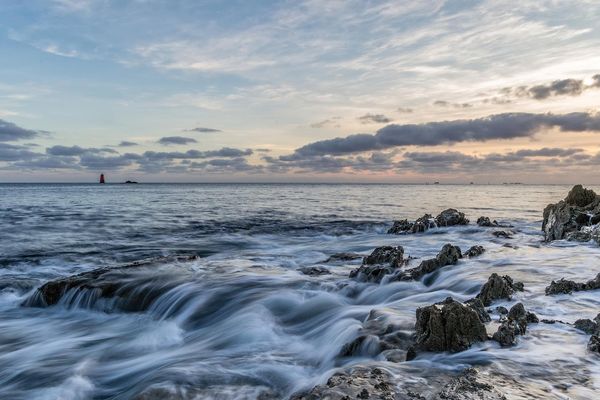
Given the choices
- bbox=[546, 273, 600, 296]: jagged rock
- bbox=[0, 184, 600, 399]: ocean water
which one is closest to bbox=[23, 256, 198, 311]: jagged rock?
bbox=[0, 184, 600, 399]: ocean water

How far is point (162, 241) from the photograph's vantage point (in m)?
22.9

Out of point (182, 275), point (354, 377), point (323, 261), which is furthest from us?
point (323, 261)

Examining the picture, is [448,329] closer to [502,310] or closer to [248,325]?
[502,310]

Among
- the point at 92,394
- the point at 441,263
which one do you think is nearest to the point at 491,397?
the point at 92,394

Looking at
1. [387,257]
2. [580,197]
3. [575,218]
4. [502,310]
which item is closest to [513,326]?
[502,310]

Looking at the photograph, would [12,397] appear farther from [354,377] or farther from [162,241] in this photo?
[162,241]

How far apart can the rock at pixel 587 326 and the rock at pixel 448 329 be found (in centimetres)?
153

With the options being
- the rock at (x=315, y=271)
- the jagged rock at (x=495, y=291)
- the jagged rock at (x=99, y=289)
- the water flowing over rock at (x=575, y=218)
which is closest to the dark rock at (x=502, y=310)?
the jagged rock at (x=495, y=291)

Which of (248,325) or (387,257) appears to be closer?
(248,325)

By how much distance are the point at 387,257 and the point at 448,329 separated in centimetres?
746

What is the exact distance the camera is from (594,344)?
538 cm

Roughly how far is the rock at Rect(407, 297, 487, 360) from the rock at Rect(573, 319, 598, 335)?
5.01 ft

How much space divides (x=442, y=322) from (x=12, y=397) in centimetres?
627

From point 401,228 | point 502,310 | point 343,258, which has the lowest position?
point 343,258
